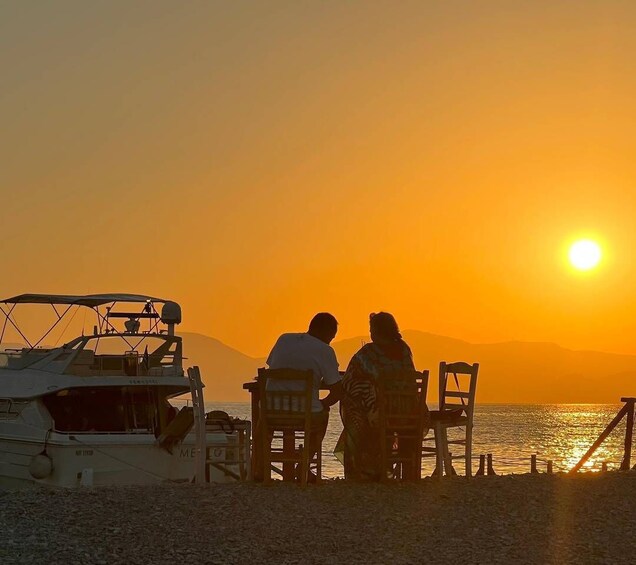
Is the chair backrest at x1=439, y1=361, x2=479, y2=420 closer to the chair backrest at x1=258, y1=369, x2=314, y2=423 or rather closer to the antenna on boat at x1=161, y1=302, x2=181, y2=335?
the chair backrest at x1=258, y1=369, x2=314, y2=423

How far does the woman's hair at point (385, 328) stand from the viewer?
12.4 metres

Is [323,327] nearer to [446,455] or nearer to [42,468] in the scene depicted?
[446,455]

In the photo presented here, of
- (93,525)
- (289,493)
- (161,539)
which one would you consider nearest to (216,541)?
(161,539)

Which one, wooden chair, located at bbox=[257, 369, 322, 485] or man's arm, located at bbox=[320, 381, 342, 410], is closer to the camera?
wooden chair, located at bbox=[257, 369, 322, 485]

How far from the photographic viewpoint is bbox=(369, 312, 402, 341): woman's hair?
40.5 ft

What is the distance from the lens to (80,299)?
92.7ft

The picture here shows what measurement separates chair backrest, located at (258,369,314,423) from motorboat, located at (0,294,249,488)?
37.0 feet

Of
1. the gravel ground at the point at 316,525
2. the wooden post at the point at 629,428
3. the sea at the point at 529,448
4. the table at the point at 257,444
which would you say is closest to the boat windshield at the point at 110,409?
the wooden post at the point at 629,428

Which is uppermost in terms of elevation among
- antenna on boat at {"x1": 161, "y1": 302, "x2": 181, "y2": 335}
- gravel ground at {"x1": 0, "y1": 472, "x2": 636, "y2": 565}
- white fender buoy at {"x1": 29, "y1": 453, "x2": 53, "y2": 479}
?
antenna on boat at {"x1": 161, "y1": 302, "x2": 181, "y2": 335}

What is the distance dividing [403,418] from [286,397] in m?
1.46

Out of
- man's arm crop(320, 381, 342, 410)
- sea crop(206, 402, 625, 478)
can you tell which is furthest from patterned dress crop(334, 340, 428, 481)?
sea crop(206, 402, 625, 478)

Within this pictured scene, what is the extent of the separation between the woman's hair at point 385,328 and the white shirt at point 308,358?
61 centimetres

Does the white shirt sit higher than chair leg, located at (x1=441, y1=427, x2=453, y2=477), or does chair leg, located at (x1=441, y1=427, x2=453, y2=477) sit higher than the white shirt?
the white shirt

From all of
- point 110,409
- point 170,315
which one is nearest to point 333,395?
point 110,409
